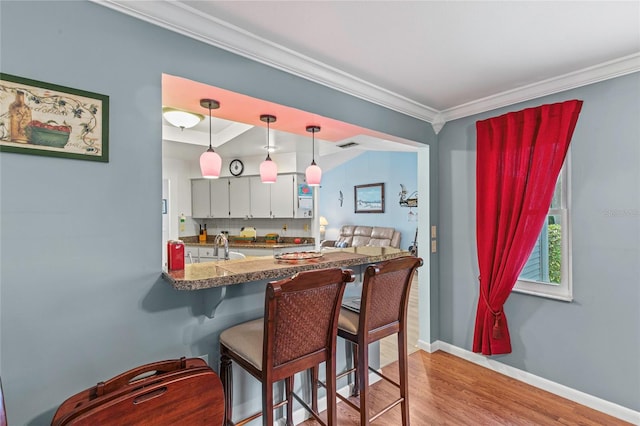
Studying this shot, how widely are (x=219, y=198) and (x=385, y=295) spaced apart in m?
4.80

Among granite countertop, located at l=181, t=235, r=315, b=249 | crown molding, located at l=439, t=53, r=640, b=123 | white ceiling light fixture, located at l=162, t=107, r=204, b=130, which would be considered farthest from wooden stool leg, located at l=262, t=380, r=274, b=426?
granite countertop, located at l=181, t=235, r=315, b=249

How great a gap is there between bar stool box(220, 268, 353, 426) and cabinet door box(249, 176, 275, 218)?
4.02m

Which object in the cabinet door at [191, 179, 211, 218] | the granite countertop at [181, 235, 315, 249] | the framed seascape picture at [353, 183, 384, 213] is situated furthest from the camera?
the framed seascape picture at [353, 183, 384, 213]

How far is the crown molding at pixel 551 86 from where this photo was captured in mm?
2123

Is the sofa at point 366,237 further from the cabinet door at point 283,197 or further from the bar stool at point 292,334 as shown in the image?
the bar stool at point 292,334

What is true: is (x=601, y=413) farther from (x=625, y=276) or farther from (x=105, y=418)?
(x=105, y=418)

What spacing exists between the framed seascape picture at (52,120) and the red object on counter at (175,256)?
0.52 m

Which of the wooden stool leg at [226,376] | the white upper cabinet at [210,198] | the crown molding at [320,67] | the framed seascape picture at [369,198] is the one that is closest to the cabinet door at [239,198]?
the white upper cabinet at [210,198]

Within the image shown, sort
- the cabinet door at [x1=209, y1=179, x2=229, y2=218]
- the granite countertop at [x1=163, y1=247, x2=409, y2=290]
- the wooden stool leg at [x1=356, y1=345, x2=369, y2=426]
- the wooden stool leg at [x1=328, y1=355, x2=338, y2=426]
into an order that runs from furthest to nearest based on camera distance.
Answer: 1. the cabinet door at [x1=209, y1=179, x2=229, y2=218]
2. the wooden stool leg at [x1=356, y1=345, x2=369, y2=426]
3. the wooden stool leg at [x1=328, y1=355, x2=338, y2=426]
4. the granite countertop at [x1=163, y1=247, x2=409, y2=290]

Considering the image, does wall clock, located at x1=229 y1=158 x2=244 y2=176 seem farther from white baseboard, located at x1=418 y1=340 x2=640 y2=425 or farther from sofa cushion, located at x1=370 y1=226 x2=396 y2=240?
white baseboard, located at x1=418 y1=340 x2=640 y2=425

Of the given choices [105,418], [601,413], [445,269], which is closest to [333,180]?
[445,269]

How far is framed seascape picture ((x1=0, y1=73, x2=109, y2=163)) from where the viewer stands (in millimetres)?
1211

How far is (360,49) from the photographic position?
1946 millimetres

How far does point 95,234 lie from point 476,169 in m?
2.88
